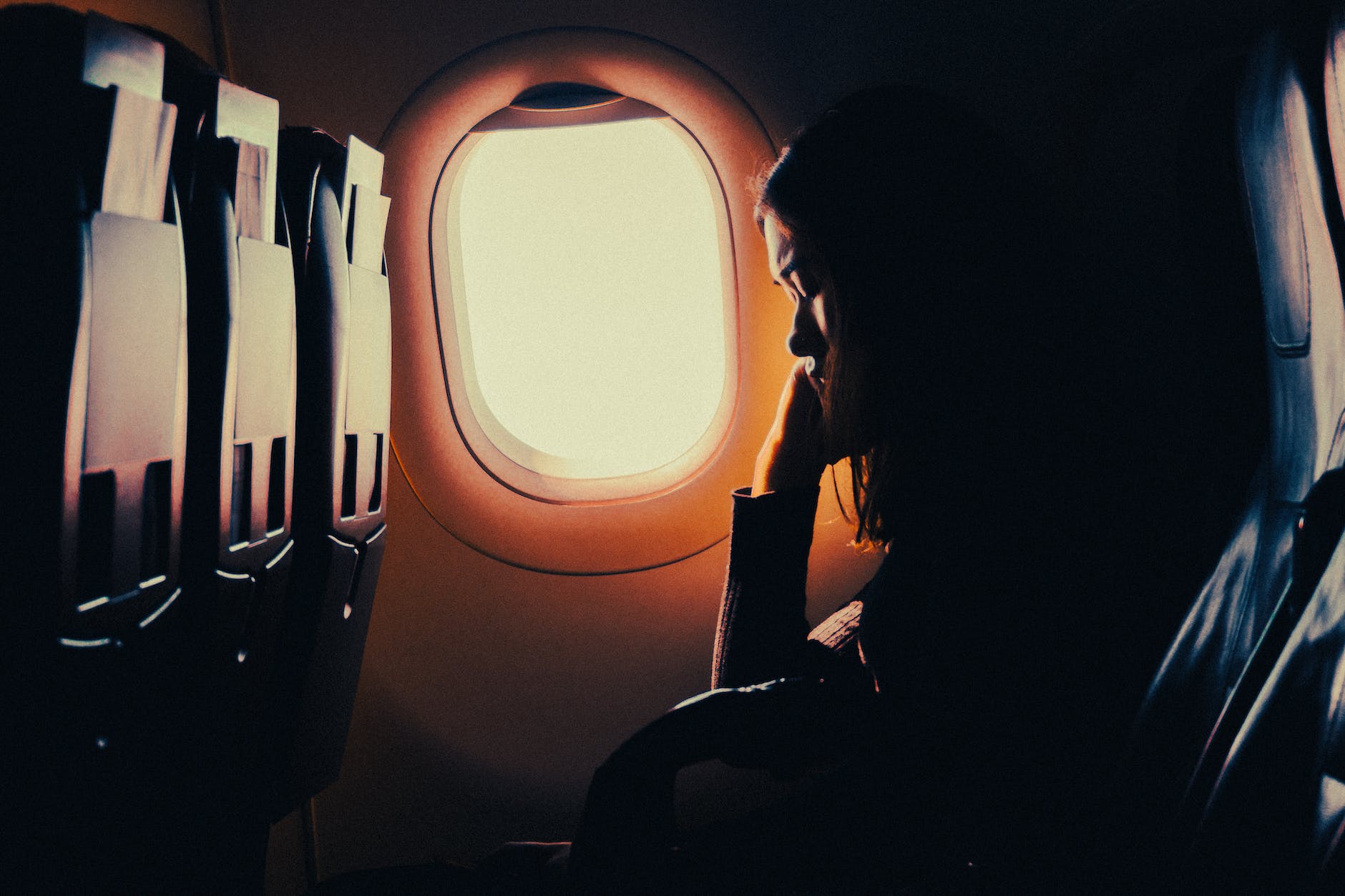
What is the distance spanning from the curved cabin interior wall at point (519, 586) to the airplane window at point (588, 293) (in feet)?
0.48

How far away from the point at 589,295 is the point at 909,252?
60 cm

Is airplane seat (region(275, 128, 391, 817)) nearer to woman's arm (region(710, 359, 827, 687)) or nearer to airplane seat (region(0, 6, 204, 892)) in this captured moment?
airplane seat (region(0, 6, 204, 892))

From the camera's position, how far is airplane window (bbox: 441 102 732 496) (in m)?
1.18

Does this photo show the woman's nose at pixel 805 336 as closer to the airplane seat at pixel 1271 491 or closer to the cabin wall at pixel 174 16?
the airplane seat at pixel 1271 491

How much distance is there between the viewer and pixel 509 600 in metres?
1.28

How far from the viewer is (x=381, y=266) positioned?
0.77 meters

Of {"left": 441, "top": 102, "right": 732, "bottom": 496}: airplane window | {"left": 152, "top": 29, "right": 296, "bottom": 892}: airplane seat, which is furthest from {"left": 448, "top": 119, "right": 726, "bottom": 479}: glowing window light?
{"left": 152, "top": 29, "right": 296, "bottom": 892}: airplane seat

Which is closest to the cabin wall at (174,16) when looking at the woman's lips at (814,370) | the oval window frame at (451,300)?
the oval window frame at (451,300)

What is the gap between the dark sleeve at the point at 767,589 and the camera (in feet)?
3.12

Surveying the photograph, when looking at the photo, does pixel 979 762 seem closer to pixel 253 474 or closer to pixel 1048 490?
pixel 1048 490

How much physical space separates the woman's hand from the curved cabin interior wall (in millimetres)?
132

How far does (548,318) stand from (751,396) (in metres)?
0.39

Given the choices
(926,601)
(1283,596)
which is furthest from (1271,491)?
(926,601)

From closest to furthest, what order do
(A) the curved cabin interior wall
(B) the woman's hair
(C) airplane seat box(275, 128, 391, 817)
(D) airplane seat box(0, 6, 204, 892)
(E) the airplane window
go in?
(D) airplane seat box(0, 6, 204, 892)
(C) airplane seat box(275, 128, 391, 817)
(B) the woman's hair
(A) the curved cabin interior wall
(E) the airplane window
